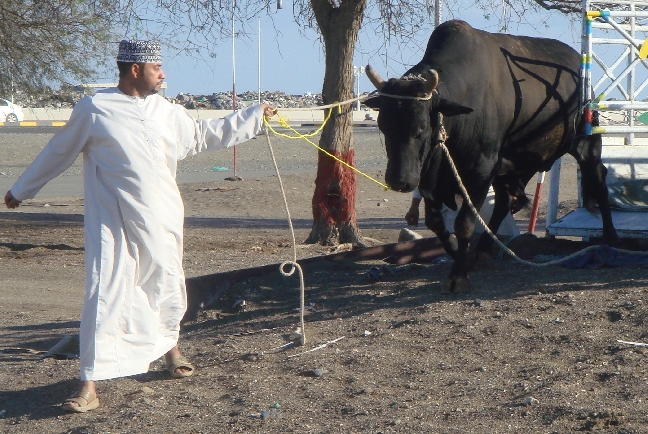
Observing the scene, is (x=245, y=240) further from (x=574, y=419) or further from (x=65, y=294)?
(x=574, y=419)

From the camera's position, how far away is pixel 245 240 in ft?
38.6

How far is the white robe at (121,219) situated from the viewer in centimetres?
465

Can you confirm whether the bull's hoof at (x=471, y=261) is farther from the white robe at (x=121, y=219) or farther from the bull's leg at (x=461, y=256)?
the white robe at (x=121, y=219)

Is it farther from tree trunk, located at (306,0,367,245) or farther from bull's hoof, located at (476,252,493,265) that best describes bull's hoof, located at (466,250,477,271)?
tree trunk, located at (306,0,367,245)

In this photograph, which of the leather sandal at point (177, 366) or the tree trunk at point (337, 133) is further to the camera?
the tree trunk at point (337, 133)

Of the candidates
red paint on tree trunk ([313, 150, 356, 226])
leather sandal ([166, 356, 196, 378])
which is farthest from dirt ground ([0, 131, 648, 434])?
red paint on tree trunk ([313, 150, 356, 226])

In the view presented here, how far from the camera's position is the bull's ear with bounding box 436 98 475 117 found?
20.2 feet

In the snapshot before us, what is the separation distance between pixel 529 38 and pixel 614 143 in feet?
5.98

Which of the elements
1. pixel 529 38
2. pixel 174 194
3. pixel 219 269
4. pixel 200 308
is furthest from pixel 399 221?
pixel 174 194

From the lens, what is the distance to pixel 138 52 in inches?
187

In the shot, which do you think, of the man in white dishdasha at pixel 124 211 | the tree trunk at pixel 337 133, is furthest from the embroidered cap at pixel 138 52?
the tree trunk at pixel 337 133

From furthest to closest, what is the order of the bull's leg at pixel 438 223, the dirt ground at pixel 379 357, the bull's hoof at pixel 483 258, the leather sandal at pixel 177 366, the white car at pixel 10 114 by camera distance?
the white car at pixel 10 114, the bull's hoof at pixel 483 258, the bull's leg at pixel 438 223, the leather sandal at pixel 177 366, the dirt ground at pixel 379 357

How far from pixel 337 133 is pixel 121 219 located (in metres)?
5.83

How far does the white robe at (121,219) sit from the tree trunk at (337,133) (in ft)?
17.5
